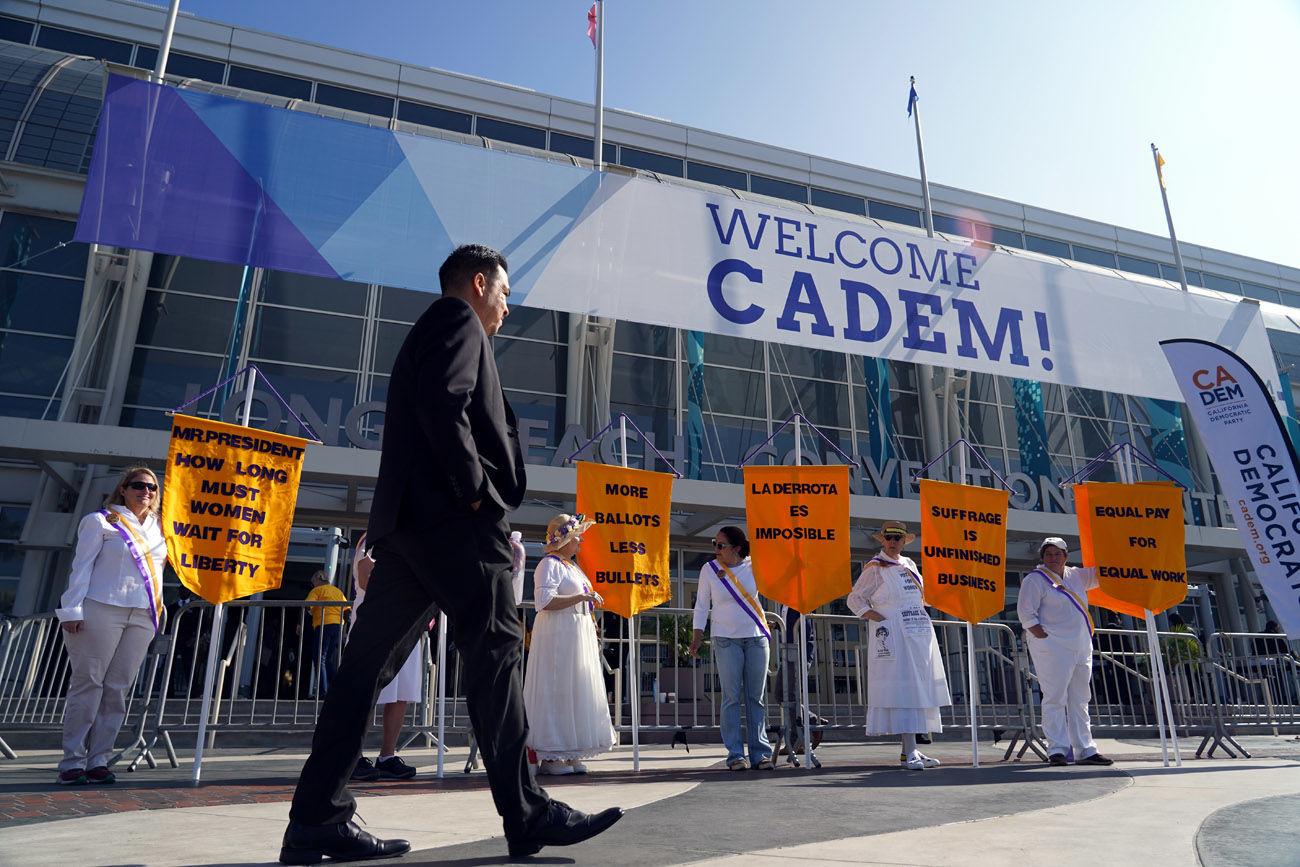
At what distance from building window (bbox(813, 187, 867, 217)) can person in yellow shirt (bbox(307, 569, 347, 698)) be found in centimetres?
1703

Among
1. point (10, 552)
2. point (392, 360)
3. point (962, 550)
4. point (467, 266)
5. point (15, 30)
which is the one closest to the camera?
point (467, 266)

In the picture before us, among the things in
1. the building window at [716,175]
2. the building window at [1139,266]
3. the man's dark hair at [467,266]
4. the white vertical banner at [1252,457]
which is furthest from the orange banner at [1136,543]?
the building window at [1139,266]

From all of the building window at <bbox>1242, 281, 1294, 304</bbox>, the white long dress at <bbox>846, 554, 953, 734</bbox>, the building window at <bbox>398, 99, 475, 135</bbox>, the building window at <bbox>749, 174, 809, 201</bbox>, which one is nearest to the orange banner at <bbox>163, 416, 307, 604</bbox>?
the white long dress at <bbox>846, 554, 953, 734</bbox>

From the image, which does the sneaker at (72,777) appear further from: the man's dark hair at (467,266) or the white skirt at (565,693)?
the man's dark hair at (467,266)

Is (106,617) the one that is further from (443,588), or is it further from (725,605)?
(725,605)

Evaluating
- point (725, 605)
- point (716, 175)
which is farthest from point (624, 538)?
point (716, 175)

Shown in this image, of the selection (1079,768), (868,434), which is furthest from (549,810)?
(868,434)

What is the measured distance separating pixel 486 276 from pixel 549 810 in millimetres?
1866

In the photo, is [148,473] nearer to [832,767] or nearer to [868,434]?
[832,767]

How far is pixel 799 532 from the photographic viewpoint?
6.91m

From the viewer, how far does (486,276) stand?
10.7ft

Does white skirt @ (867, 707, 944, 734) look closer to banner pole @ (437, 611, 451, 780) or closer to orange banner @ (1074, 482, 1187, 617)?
orange banner @ (1074, 482, 1187, 617)

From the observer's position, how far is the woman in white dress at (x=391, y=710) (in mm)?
5836

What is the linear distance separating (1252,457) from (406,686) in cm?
689
